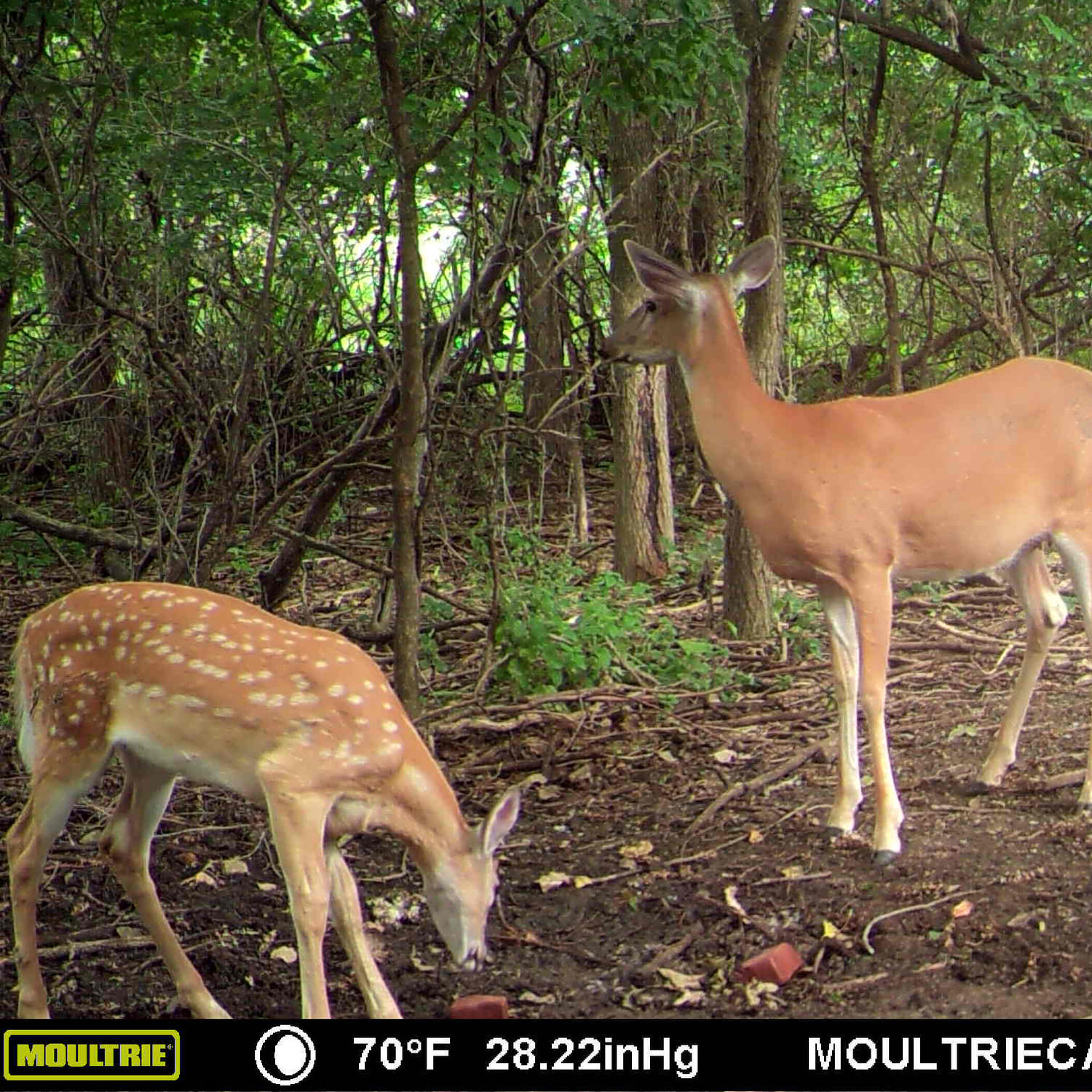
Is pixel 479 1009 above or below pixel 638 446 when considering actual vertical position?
below

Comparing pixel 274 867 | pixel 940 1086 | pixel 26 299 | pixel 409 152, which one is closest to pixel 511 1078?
pixel 940 1086

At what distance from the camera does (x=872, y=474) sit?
5207 millimetres

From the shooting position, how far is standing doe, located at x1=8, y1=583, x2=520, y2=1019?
396 cm

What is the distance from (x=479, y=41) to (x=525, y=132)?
557mm

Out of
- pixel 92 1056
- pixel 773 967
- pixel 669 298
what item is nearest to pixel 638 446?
pixel 669 298

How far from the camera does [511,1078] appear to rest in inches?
144

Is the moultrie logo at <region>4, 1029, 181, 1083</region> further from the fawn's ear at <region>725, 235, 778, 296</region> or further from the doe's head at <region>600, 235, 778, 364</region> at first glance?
the fawn's ear at <region>725, 235, 778, 296</region>

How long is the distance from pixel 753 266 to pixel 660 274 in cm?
41

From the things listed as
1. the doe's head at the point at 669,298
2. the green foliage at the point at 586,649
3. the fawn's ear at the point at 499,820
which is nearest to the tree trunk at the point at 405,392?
the doe's head at the point at 669,298

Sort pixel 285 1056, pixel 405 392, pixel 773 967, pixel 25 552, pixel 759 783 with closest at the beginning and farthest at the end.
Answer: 1. pixel 285 1056
2. pixel 773 967
3. pixel 405 392
4. pixel 759 783
5. pixel 25 552

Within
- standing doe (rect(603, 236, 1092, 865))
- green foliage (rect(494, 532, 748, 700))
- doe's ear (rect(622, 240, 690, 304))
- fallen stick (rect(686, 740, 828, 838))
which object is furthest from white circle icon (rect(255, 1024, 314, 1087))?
green foliage (rect(494, 532, 748, 700))

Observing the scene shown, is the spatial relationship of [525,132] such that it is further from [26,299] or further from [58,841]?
[26,299]

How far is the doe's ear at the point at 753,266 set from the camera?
562 centimetres

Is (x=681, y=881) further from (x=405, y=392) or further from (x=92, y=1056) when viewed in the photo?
(x=405, y=392)
